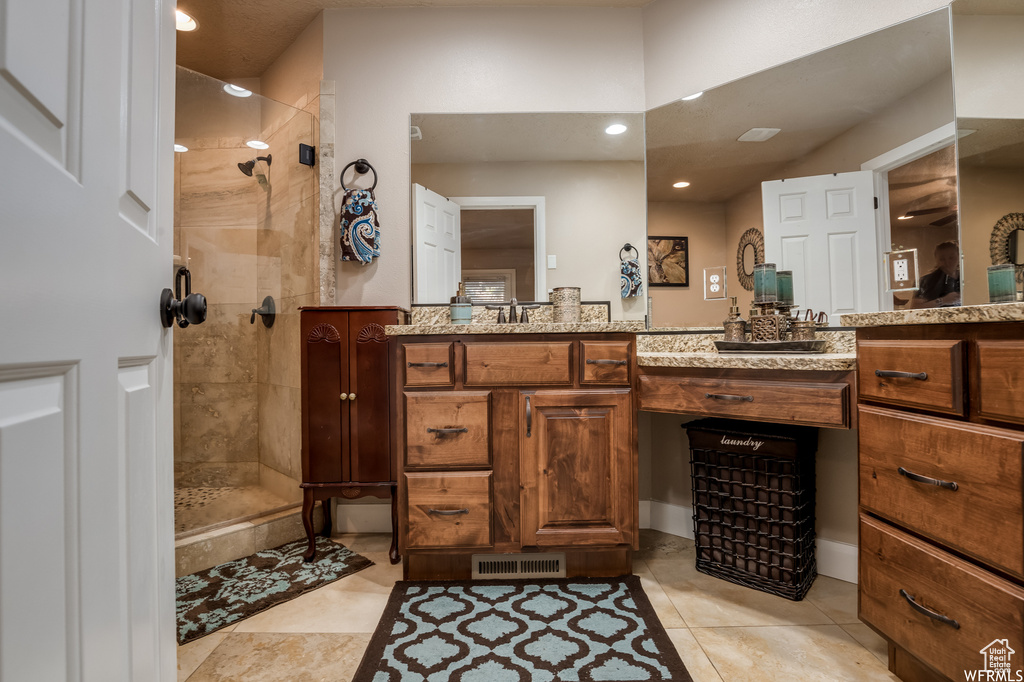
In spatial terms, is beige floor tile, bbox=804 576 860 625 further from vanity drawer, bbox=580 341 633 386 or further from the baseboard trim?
vanity drawer, bbox=580 341 633 386

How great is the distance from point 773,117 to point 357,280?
193cm

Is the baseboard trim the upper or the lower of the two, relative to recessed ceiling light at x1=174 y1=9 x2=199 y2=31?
lower

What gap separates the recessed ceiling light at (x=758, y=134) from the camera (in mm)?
1880

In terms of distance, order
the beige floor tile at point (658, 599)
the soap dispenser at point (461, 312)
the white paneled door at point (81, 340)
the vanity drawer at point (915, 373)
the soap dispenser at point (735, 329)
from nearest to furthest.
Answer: the white paneled door at point (81, 340) → the vanity drawer at point (915, 373) → the beige floor tile at point (658, 599) → the soap dispenser at point (735, 329) → the soap dispenser at point (461, 312)

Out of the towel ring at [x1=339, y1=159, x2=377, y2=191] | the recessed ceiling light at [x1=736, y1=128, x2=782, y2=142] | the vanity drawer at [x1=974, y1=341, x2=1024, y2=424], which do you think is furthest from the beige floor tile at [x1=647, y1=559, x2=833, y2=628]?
the towel ring at [x1=339, y1=159, x2=377, y2=191]

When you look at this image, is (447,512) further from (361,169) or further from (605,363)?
(361,169)

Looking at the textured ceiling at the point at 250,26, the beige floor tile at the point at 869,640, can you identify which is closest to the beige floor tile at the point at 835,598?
the beige floor tile at the point at 869,640

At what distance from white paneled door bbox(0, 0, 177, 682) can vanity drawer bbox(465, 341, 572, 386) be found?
3.46 feet

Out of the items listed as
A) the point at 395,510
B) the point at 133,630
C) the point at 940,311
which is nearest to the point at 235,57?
the point at 395,510

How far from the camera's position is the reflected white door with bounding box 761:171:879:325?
1.69m

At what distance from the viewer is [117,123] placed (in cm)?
56

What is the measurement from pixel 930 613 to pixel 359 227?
7.45 ft

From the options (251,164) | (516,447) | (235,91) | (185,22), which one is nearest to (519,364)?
(516,447)

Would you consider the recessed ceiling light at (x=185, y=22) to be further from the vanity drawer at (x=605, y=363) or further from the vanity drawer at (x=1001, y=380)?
the vanity drawer at (x=1001, y=380)
